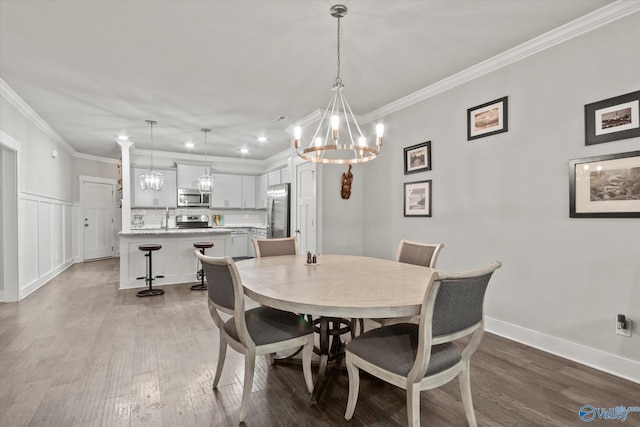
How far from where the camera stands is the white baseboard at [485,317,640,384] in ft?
7.22

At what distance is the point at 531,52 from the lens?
8.98 feet

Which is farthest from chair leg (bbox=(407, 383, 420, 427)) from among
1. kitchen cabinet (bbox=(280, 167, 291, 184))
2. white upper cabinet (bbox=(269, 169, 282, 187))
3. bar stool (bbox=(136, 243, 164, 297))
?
white upper cabinet (bbox=(269, 169, 282, 187))

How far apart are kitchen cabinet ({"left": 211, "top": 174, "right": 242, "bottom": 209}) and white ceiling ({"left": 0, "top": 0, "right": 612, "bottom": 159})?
10.7 feet

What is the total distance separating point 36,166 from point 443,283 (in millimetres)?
5939

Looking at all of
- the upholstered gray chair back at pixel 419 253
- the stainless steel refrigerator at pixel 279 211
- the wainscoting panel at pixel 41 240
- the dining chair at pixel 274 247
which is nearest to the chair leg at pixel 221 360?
the dining chair at pixel 274 247

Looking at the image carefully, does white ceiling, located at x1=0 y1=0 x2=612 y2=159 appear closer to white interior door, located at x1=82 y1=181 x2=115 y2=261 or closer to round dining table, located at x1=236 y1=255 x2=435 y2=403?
round dining table, located at x1=236 y1=255 x2=435 y2=403

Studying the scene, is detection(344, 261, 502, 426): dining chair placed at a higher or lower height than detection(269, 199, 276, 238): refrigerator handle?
lower

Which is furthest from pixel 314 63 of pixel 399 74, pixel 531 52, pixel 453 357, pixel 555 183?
pixel 453 357

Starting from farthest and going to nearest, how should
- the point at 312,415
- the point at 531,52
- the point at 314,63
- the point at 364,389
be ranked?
the point at 314,63, the point at 531,52, the point at 364,389, the point at 312,415

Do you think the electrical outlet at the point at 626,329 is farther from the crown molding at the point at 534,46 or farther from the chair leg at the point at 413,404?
the crown molding at the point at 534,46

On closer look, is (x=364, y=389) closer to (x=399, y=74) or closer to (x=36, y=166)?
(x=399, y=74)

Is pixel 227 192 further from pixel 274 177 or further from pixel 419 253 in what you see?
pixel 419 253

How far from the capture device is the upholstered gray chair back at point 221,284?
1747mm

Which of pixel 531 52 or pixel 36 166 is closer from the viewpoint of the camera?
pixel 531 52
